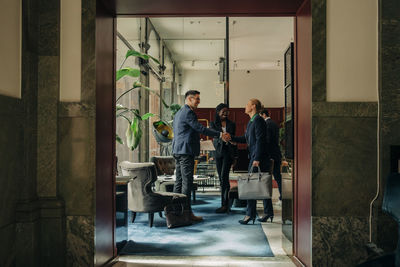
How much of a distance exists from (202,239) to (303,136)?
1.69 meters

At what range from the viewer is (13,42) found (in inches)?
93.5

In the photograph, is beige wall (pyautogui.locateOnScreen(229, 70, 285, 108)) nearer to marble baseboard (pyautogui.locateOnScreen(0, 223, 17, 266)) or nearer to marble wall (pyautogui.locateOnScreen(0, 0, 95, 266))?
marble wall (pyautogui.locateOnScreen(0, 0, 95, 266))

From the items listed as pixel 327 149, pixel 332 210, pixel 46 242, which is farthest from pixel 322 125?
pixel 46 242

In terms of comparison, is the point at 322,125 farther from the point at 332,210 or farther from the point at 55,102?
the point at 55,102

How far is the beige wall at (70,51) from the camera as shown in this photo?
267cm

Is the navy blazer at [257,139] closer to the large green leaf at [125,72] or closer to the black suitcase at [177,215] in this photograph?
the black suitcase at [177,215]

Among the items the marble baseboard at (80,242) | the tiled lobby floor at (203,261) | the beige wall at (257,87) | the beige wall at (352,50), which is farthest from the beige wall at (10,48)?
the beige wall at (257,87)

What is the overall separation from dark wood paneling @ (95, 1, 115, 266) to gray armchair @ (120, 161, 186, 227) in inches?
39.5

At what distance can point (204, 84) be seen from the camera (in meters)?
14.5

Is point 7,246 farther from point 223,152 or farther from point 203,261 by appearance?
point 223,152

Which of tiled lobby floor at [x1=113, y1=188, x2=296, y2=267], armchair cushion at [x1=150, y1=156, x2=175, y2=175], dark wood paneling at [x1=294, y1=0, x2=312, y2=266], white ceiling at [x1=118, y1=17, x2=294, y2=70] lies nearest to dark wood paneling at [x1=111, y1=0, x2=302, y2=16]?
dark wood paneling at [x1=294, y1=0, x2=312, y2=266]

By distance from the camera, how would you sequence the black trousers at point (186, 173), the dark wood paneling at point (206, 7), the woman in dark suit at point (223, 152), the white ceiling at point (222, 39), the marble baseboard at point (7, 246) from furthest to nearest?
the white ceiling at point (222, 39) → the woman in dark suit at point (223, 152) → the black trousers at point (186, 173) → the dark wood paneling at point (206, 7) → the marble baseboard at point (7, 246)

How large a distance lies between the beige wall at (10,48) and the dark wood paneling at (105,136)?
528 mm

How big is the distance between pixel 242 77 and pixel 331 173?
12.2 m
